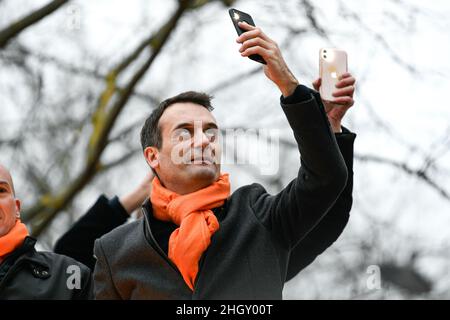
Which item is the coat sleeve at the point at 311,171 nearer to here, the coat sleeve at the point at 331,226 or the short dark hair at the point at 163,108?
the coat sleeve at the point at 331,226

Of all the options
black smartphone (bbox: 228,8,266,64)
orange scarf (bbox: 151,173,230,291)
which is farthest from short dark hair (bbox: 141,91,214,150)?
black smartphone (bbox: 228,8,266,64)

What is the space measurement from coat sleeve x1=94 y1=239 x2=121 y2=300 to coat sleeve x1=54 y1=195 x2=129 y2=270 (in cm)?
82

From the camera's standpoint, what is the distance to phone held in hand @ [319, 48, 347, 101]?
116 inches

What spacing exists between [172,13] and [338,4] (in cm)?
112

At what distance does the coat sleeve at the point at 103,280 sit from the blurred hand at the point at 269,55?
835 millimetres

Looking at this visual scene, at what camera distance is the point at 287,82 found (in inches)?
109

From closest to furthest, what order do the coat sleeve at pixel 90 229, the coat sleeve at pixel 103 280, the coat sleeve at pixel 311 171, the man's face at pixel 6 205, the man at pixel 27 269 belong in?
1. the coat sleeve at pixel 311 171
2. the coat sleeve at pixel 103 280
3. the man at pixel 27 269
4. the man's face at pixel 6 205
5. the coat sleeve at pixel 90 229

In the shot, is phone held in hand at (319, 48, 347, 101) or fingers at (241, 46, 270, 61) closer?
fingers at (241, 46, 270, 61)

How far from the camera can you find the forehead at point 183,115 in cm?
308

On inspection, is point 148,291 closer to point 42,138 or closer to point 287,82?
point 287,82

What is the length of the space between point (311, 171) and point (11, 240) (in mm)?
1128

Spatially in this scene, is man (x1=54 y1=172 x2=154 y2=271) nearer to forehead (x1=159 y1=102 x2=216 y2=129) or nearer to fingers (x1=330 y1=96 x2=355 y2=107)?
forehead (x1=159 y1=102 x2=216 y2=129)

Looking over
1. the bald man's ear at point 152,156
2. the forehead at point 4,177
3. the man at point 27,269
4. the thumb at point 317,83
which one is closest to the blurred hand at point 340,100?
the thumb at point 317,83
